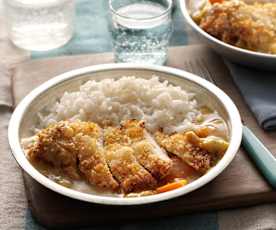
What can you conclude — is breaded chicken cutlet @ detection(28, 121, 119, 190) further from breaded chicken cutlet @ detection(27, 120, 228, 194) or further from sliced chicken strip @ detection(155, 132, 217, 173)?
sliced chicken strip @ detection(155, 132, 217, 173)

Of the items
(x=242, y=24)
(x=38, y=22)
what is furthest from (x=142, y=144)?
(x=38, y=22)

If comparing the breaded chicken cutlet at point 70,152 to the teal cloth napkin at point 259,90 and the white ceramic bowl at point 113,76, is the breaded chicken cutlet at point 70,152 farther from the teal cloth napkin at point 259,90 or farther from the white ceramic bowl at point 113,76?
the teal cloth napkin at point 259,90

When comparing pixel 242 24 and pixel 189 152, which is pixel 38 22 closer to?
pixel 242 24

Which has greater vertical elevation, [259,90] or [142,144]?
[142,144]

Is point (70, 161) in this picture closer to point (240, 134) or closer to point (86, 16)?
point (240, 134)

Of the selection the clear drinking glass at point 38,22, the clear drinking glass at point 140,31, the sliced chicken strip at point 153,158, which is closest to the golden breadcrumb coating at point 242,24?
the clear drinking glass at point 140,31

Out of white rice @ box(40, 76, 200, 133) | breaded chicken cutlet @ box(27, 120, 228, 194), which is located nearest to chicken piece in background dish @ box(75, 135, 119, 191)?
breaded chicken cutlet @ box(27, 120, 228, 194)
